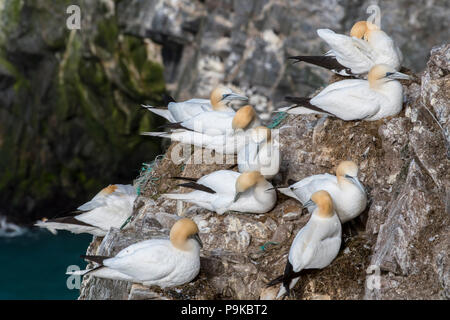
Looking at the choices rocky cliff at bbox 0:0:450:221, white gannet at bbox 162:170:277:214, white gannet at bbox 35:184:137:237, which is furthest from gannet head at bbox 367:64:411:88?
rocky cliff at bbox 0:0:450:221

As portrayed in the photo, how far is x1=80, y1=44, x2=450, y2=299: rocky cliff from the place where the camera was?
4512 millimetres

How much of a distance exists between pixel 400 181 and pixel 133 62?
13985 millimetres

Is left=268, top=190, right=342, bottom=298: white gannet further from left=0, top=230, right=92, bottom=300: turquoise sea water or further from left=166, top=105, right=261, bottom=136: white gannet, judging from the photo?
left=0, top=230, right=92, bottom=300: turquoise sea water

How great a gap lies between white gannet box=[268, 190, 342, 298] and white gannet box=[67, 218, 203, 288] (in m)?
0.63

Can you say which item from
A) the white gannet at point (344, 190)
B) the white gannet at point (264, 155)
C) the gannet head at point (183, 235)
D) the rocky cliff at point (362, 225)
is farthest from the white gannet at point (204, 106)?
the gannet head at point (183, 235)

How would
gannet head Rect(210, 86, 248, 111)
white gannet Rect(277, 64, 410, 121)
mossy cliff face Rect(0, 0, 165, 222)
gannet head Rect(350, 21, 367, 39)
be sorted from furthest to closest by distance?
mossy cliff face Rect(0, 0, 165, 222), gannet head Rect(350, 21, 367, 39), gannet head Rect(210, 86, 248, 111), white gannet Rect(277, 64, 410, 121)

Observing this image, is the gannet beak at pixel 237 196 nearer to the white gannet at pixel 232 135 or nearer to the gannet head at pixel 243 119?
the white gannet at pixel 232 135

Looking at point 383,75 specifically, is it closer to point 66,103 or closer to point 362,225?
point 362,225

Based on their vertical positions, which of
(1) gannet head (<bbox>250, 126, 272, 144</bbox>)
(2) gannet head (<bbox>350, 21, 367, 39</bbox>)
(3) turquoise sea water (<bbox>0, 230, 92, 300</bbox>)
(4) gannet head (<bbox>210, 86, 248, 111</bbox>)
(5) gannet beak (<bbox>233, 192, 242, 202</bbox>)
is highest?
(2) gannet head (<bbox>350, 21, 367, 39</bbox>)

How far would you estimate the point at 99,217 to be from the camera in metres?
6.89

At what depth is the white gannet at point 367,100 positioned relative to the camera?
20.2ft

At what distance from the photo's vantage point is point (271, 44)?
17.0m

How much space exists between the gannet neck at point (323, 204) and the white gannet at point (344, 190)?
31 centimetres
